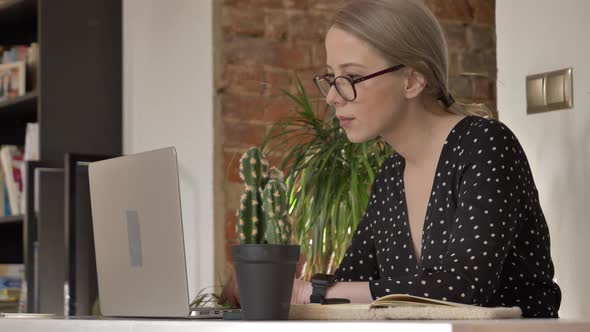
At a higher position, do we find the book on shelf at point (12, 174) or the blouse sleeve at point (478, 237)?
the book on shelf at point (12, 174)

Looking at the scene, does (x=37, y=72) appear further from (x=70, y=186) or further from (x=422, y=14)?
(x=422, y=14)

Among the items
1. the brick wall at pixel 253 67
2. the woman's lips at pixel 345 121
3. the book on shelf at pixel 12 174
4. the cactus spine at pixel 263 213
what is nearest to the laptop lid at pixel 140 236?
the cactus spine at pixel 263 213

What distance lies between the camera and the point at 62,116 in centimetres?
392

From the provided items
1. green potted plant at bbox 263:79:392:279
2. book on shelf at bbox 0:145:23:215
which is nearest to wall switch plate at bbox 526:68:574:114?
green potted plant at bbox 263:79:392:279

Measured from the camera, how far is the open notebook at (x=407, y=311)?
116cm

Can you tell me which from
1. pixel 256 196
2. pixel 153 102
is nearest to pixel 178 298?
pixel 256 196

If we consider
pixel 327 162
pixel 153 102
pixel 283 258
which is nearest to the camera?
pixel 283 258

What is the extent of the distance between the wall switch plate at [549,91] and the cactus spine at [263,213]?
1.17 metres

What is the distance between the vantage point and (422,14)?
1.82m

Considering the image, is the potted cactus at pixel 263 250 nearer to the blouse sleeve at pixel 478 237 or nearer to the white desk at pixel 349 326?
the white desk at pixel 349 326

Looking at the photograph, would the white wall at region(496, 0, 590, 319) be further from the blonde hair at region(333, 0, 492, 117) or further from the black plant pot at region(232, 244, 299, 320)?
the black plant pot at region(232, 244, 299, 320)

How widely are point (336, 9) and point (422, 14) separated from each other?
0.16 metres

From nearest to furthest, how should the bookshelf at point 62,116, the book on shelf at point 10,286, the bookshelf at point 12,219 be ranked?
the bookshelf at point 62,116 → the bookshelf at point 12,219 → the book on shelf at point 10,286

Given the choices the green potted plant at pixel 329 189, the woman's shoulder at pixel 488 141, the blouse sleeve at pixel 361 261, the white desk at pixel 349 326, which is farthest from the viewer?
the green potted plant at pixel 329 189
